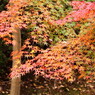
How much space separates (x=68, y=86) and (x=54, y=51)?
4254 mm

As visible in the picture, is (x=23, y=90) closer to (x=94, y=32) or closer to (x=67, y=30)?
(x=67, y=30)

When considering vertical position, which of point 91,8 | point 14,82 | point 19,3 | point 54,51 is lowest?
point 14,82

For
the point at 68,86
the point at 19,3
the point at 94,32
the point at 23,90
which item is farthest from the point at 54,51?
the point at 68,86

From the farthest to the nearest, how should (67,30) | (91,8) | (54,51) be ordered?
(67,30) < (54,51) < (91,8)

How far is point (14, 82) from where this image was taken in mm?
5867

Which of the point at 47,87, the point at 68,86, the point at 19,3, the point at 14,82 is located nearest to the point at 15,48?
the point at 14,82

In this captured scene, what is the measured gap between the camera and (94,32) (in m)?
4.82

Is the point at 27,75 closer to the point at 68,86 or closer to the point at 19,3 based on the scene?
the point at 68,86

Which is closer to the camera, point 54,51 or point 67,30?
point 54,51

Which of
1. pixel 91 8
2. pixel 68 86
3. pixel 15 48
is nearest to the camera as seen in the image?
pixel 91 8

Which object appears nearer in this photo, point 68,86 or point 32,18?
point 32,18

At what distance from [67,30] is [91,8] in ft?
9.09

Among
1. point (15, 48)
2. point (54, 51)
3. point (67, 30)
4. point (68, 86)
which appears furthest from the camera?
point (68, 86)

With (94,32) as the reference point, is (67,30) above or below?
above
